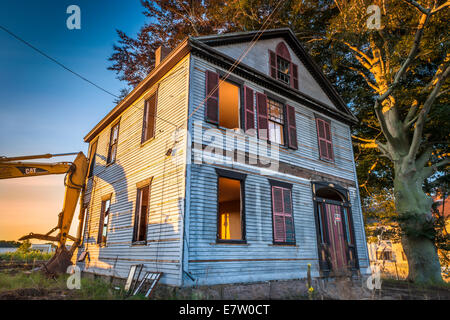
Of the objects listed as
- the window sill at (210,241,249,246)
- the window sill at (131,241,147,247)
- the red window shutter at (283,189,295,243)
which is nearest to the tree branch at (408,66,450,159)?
the red window shutter at (283,189,295,243)

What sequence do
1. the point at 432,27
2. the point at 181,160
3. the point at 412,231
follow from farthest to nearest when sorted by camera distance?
the point at 432,27 < the point at 412,231 < the point at 181,160

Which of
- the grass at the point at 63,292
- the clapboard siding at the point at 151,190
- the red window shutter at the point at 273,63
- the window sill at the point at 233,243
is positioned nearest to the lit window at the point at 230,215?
the clapboard siding at the point at 151,190

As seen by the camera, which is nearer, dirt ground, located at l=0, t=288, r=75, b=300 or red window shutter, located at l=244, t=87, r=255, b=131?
dirt ground, located at l=0, t=288, r=75, b=300

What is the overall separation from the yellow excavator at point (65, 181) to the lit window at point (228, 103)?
656 centimetres

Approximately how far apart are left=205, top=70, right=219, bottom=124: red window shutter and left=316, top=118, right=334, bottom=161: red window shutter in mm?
5304

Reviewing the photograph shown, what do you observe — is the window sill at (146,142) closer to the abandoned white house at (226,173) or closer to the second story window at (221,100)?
the abandoned white house at (226,173)

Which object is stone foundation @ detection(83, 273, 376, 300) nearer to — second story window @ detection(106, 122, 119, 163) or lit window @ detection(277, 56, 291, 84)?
second story window @ detection(106, 122, 119, 163)

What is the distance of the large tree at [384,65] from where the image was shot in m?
12.5

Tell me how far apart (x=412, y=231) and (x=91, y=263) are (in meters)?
13.4

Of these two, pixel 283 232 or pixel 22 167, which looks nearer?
pixel 283 232

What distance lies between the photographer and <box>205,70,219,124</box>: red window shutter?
8.71 meters
